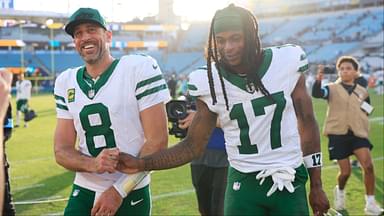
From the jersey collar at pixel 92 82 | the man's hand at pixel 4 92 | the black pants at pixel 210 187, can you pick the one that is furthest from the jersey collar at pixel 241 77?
the man's hand at pixel 4 92

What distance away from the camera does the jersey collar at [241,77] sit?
3301mm

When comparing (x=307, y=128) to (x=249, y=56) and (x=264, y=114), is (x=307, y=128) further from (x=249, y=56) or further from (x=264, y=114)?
(x=249, y=56)

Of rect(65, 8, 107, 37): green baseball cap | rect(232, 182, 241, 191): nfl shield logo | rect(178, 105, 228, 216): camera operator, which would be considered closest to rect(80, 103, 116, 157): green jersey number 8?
rect(65, 8, 107, 37): green baseball cap

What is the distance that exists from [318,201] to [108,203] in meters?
1.18

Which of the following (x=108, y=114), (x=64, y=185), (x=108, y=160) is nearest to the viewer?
(x=108, y=160)

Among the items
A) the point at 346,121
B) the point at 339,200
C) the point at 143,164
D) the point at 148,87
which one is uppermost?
the point at 148,87

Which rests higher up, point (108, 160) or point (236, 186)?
point (108, 160)

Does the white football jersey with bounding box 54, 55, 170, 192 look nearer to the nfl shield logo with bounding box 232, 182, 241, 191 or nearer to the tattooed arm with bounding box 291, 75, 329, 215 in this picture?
the nfl shield logo with bounding box 232, 182, 241, 191

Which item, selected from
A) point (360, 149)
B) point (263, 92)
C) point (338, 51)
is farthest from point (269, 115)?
point (338, 51)

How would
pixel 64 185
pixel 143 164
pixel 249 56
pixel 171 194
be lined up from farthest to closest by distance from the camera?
pixel 64 185 < pixel 171 194 < pixel 249 56 < pixel 143 164

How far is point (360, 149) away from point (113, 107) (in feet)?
13.8

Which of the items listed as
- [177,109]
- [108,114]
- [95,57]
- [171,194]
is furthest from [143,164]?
[171,194]

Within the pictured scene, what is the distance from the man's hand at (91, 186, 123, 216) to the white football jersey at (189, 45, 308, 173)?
720 millimetres

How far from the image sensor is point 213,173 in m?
4.91
